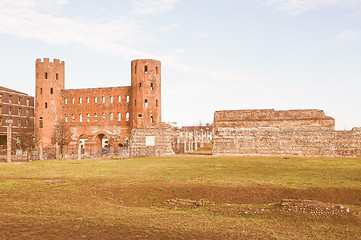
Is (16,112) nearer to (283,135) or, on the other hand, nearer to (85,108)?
(85,108)

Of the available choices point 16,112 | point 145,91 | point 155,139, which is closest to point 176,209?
point 155,139

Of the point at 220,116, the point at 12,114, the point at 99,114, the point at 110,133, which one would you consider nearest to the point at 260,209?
the point at 220,116

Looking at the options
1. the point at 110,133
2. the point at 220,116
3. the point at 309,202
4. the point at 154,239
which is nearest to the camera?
Result: the point at 154,239

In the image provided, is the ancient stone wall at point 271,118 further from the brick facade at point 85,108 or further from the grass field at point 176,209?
the grass field at point 176,209

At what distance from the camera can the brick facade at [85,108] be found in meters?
53.7

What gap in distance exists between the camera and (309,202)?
10.4m

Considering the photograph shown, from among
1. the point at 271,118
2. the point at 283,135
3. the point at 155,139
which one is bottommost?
the point at 155,139

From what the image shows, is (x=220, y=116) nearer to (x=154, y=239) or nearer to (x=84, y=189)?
(x=84, y=189)

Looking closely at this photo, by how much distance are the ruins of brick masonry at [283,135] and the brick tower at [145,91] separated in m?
15.9

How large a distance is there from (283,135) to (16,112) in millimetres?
48358

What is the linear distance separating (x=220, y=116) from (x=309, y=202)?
3012 centimetres

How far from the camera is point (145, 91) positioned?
173 ft

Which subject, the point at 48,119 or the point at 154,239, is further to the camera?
the point at 48,119

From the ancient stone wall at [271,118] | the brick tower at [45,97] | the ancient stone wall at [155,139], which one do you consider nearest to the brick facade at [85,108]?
the brick tower at [45,97]
